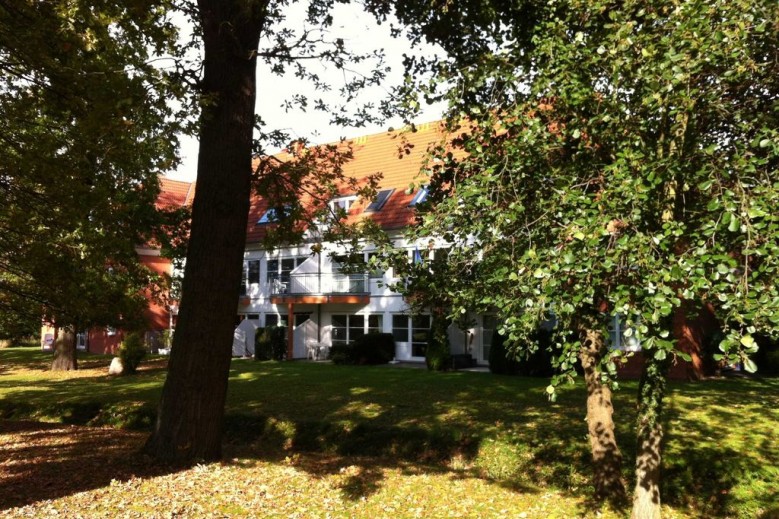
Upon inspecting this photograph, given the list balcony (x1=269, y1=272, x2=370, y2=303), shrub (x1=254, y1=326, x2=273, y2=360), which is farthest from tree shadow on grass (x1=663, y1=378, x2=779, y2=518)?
shrub (x1=254, y1=326, x2=273, y2=360)

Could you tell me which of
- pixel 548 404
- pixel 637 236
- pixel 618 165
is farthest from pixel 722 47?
pixel 548 404

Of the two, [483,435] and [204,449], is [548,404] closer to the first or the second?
[483,435]

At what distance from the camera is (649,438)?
6.27 metres

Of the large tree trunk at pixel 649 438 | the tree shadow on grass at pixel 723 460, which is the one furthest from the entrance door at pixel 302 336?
the large tree trunk at pixel 649 438

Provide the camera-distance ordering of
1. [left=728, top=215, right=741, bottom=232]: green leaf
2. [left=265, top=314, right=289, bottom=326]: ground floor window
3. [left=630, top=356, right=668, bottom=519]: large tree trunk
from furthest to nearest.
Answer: [left=265, top=314, right=289, bottom=326]: ground floor window < [left=630, top=356, right=668, bottom=519]: large tree trunk < [left=728, top=215, right=741, bottom=232]: green leaf

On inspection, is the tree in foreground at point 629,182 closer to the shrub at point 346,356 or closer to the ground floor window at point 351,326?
the shrub at point 346,356

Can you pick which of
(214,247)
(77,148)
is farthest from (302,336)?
(214,247)

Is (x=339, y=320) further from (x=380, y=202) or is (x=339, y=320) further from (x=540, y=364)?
(x=540, y=364)

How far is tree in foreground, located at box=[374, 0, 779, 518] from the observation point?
12.3ft

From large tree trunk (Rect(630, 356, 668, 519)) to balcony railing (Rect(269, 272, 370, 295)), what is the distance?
21.8 metres

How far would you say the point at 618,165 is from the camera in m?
4.38

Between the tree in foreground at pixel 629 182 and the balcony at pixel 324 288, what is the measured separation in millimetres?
22022

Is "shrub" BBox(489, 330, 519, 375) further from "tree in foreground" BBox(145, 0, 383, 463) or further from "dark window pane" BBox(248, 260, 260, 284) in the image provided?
"dark window pane" BBox(248, 260, 260, 284)

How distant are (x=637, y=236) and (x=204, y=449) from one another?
22.4ft
